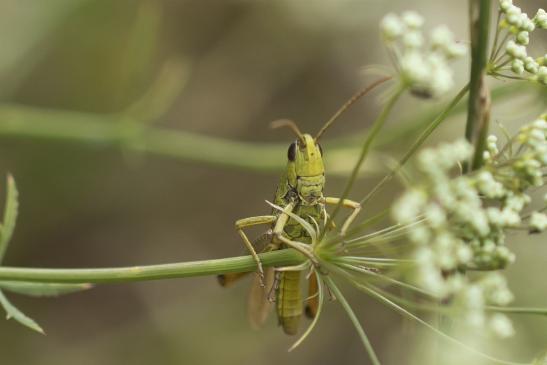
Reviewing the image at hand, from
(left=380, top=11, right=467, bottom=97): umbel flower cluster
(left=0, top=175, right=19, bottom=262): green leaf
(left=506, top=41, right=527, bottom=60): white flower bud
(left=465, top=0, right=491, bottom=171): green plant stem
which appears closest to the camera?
(left=380, top=11, right=467, bottom=97): umbel flower cluster

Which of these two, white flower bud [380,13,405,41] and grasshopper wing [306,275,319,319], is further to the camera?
grasshopper wing [306,275,319,319]

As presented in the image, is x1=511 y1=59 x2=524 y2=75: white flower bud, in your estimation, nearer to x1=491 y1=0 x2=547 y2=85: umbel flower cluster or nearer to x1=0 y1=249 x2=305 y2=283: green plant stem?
x1=491 y1=0 x2=547 y2=85: umbel flower cluster

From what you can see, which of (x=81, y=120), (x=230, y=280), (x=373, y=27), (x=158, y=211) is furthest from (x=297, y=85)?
(x=230, y=280)

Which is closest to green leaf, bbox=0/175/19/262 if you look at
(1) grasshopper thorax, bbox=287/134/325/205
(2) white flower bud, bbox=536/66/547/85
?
(1) grasshopper thorax, bbox=287/134/325/205

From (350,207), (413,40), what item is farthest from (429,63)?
(350,207)

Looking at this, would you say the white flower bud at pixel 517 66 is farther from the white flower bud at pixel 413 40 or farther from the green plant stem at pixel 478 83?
the white flower bud at pixel 413 40

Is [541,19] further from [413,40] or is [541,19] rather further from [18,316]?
[18,316]
